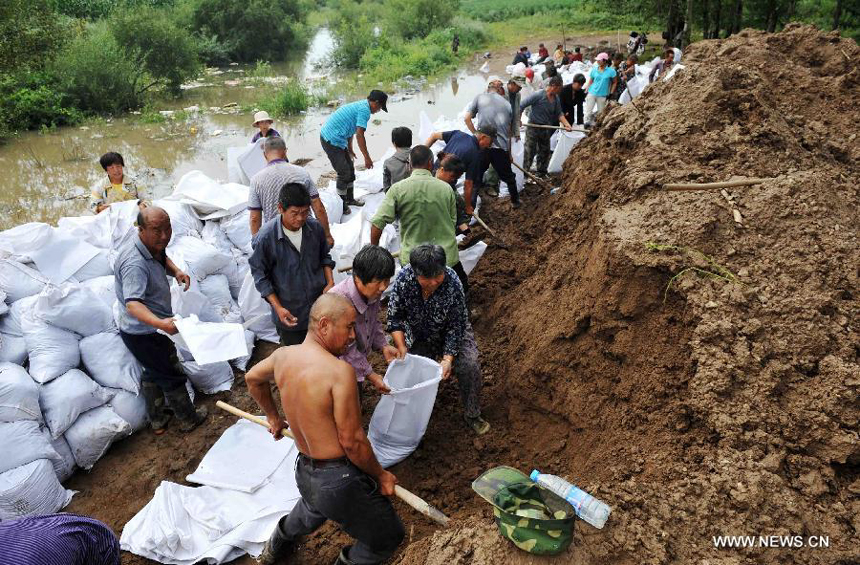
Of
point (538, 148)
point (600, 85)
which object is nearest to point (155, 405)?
point (538, 148)

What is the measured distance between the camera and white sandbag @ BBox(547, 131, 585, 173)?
7.02m

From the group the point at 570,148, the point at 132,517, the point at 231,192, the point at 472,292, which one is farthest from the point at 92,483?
the point at 570,148

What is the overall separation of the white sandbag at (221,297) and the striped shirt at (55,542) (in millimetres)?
2296

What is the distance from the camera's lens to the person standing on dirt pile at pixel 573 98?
28.6 feet

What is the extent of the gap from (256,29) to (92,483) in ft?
73.6

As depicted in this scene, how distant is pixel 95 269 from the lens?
4.02m

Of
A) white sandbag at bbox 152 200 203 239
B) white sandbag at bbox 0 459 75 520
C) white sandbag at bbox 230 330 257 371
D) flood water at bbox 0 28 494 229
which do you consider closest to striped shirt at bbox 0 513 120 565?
white sandbag at bbox 0 459 75 520

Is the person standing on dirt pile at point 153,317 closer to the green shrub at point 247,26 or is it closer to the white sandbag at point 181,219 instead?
the white sandbag at point 181,219

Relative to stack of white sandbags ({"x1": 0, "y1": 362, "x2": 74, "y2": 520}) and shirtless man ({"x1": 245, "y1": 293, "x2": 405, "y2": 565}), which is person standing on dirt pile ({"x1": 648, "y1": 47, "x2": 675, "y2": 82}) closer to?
shirtless man ({"x1": 245, "y1": 293, "x2": 405, "y2": 565})

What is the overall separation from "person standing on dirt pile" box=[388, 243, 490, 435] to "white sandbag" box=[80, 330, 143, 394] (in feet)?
6.16

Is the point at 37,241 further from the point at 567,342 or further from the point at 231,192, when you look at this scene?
the point at 567,342

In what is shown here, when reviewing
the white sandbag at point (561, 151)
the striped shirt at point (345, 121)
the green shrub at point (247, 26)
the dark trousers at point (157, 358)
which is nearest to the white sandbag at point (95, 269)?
the dark trousers at point (157, 358)

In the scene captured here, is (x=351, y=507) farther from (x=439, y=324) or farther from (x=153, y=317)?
(x=153, y=317)

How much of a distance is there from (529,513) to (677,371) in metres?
1.29
